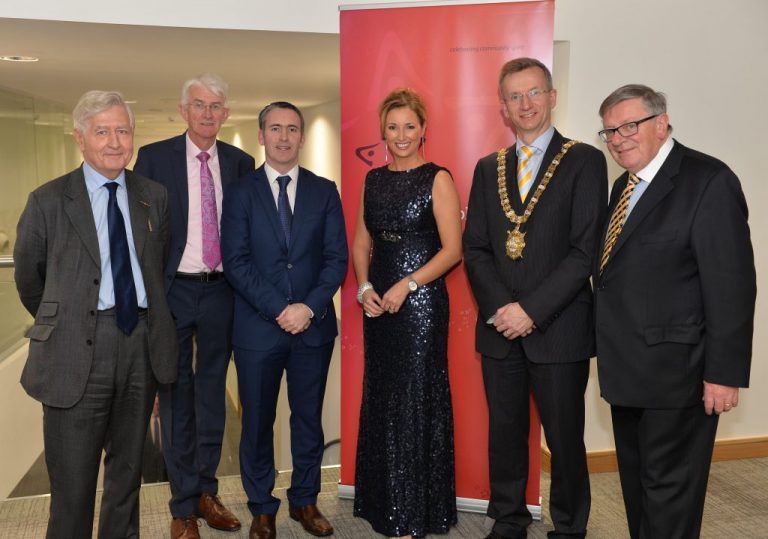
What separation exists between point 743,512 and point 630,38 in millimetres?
2427

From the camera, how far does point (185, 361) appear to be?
10.3 ft

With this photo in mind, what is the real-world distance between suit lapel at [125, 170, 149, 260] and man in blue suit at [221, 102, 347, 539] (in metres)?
0.47

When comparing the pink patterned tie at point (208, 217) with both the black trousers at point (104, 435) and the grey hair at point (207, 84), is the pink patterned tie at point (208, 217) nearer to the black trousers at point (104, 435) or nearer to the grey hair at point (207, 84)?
the grey hair at point (207, 84)

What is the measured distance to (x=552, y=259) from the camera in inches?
113

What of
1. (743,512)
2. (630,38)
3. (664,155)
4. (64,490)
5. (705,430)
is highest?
(630,38)

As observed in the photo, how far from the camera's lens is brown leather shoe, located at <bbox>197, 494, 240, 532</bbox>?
3.31m

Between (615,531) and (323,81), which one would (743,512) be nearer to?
(615,531)

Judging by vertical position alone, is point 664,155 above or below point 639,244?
above

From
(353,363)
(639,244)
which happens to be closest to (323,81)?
(353,363)

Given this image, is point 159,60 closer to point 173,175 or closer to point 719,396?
point 173,175

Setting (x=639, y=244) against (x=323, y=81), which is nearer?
(x=639, y=244)

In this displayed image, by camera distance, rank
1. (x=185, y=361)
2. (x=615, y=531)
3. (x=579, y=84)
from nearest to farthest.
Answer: (x=185, y=361) → (x=615, y=531) → (x=579, y=84)

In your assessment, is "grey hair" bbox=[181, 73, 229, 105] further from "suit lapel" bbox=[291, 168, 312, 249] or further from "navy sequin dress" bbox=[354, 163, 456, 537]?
"navy sequin dress" bbox=[354, 163, 456, 537]

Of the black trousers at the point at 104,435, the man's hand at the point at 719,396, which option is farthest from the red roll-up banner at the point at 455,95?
the black trousers at the point at 104,435
